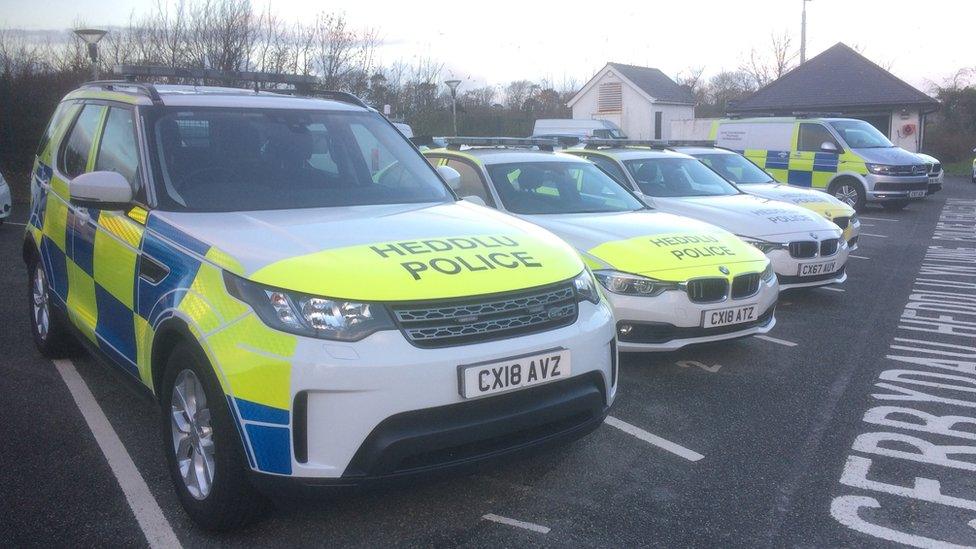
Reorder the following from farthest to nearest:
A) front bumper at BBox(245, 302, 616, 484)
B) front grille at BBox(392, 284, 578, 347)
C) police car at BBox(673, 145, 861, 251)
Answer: police car at BBox(673, 145, 861, 251)
front grille at BBox(392, 284, 578, 347)
front bumper at BBox(245, 302, 616, 484)

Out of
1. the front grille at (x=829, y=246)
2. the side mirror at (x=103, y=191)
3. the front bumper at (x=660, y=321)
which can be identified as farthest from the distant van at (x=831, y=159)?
the side mirror at (x=103, y=191)

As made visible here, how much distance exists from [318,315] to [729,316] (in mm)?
3453

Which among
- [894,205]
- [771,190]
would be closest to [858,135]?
[894,205]

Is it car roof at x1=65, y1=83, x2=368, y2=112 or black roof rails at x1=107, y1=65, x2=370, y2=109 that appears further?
black roof rails at x1=107, y1=65, x2=370, y2=109

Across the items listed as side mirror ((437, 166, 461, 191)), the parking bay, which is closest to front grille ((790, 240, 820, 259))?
the parking bay

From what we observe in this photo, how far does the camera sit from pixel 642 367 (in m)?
5.75

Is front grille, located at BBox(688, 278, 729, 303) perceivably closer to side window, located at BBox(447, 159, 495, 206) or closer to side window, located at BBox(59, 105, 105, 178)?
side window, located at BBox(447, 159, 495, 206)

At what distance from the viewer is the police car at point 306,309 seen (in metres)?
2.90

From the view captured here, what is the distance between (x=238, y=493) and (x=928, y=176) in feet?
57.5

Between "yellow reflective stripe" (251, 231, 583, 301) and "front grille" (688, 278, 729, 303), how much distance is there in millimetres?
2164

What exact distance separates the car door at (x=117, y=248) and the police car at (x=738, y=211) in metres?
5.07

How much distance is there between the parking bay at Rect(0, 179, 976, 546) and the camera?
3334 millimetres

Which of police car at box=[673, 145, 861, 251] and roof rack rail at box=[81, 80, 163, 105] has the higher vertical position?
roof rack rail at box=[81, 80, 163, 105]

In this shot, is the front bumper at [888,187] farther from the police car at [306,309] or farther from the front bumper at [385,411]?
the front bumper at [385,411]
